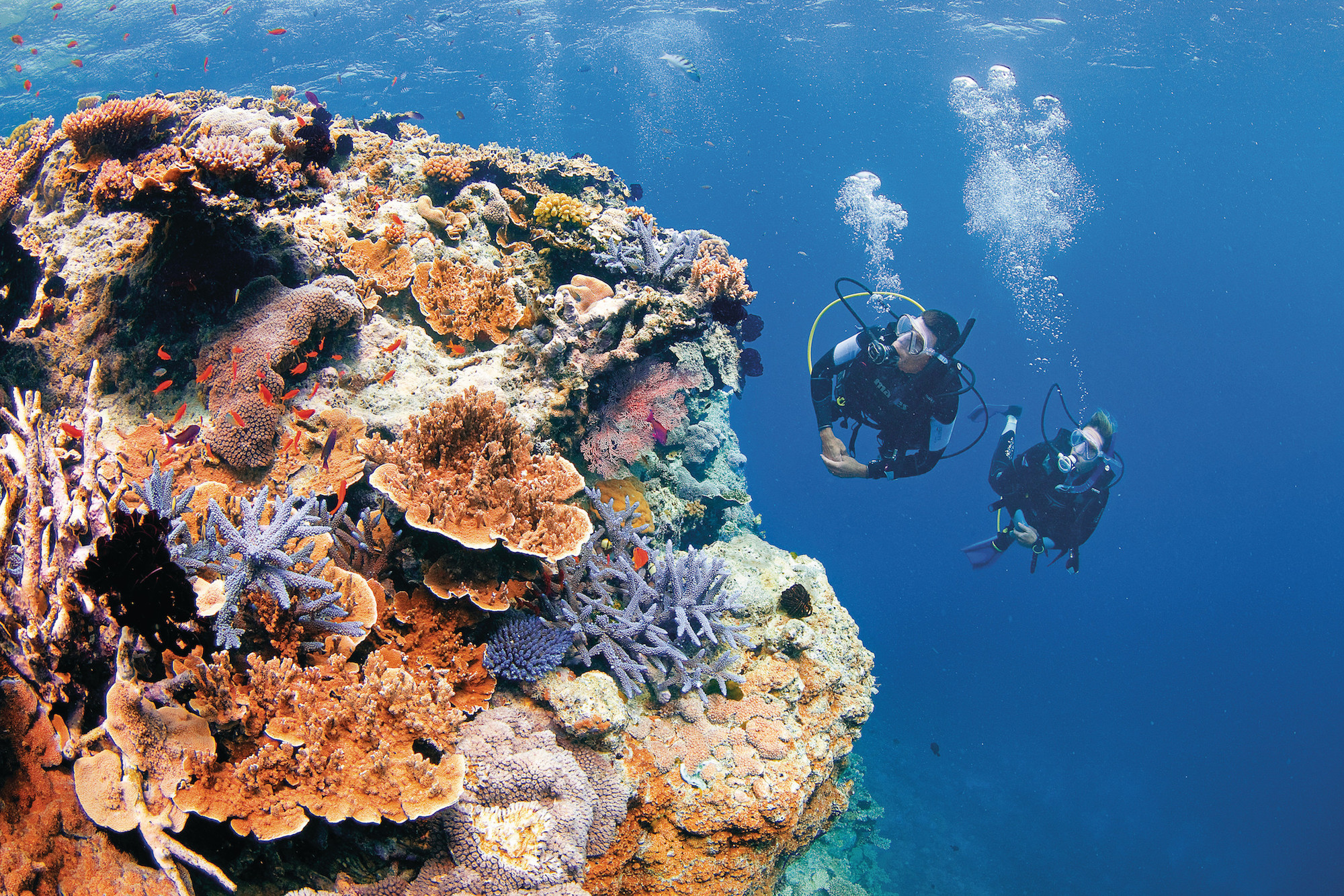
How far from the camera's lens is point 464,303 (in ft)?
17.0

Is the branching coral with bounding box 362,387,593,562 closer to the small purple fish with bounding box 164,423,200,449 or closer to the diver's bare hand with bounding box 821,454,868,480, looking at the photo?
the small purple fish with bounding box 164,423,200,449

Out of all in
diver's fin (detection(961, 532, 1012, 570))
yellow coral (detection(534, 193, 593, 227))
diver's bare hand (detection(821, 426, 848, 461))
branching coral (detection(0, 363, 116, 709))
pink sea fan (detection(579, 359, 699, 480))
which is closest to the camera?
branching coral (detection(0, 363, 116, 709))

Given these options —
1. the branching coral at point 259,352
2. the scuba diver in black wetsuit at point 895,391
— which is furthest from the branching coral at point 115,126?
the scuba diver in black wetsuit at point 895,391

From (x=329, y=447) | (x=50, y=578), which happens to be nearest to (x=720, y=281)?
(x=329, y=447)

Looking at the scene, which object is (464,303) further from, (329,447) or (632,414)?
(329,447)

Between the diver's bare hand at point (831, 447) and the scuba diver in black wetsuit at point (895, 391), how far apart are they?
0.01 m

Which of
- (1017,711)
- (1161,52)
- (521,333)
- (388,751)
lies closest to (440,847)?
(388,751)

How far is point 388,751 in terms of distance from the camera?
2.50 meters

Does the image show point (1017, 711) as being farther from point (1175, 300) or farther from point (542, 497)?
point (1175, 300)

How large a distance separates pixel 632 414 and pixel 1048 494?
34.5 feet

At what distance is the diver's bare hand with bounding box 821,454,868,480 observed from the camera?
8.34 metres

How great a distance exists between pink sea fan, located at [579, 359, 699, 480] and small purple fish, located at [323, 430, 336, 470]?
205 cm

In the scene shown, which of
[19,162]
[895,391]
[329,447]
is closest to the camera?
[329,447]

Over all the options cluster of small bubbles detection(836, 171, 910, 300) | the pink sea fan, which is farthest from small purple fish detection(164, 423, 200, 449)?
cluster of small bubbles detection(836, 171, 910, 300)
